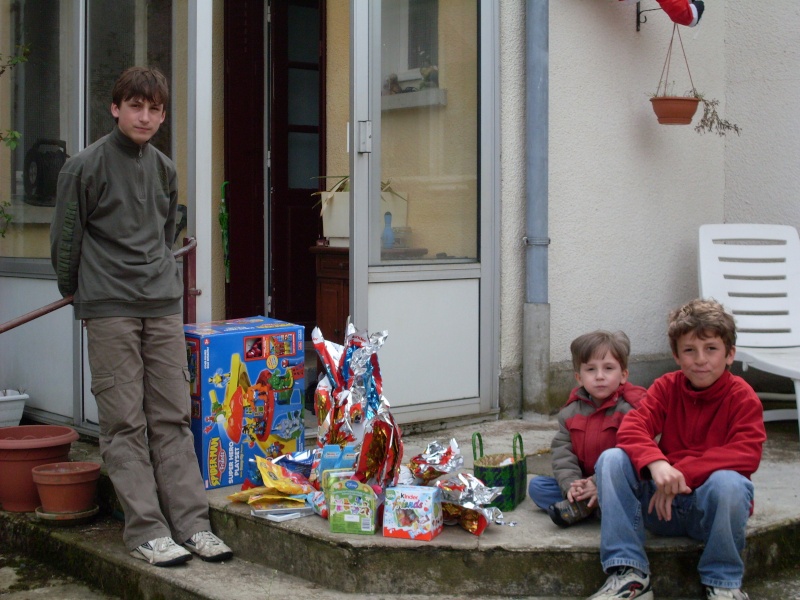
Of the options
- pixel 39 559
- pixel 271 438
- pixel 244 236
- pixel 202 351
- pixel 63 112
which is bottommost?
pixel 39 559

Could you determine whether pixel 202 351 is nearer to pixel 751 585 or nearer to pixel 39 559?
pixel 39 559

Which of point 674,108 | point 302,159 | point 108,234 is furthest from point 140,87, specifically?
point 302,159

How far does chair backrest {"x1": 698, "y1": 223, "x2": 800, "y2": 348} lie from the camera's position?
539 centimetres

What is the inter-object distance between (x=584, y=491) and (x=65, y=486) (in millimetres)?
1965

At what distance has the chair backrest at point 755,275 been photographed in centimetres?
539

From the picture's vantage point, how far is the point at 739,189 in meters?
5.96

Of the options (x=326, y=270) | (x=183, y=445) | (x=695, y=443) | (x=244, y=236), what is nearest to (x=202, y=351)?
(x=183, y=445)

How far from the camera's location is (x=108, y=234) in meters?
3.48

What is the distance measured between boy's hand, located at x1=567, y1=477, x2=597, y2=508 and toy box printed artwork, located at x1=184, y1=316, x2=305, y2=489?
4.04 feet

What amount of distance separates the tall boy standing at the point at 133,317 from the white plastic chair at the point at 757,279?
3.09 metres

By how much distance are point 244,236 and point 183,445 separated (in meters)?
2.81

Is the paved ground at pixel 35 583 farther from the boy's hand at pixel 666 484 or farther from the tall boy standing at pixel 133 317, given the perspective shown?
the boy's hand at pixel 666 484

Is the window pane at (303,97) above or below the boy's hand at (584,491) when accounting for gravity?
above

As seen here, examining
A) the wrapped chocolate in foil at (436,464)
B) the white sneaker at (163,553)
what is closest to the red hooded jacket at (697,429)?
the wrapped chocolate in foil at (436,464)
